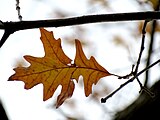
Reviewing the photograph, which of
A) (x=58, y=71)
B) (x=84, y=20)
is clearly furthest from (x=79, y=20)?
(x=58, y=71)

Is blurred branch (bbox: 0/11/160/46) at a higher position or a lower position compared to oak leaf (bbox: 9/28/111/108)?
higher

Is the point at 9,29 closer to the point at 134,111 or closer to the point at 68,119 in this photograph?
the point at 134,111

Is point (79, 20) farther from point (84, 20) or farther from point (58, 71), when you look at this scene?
point (58, 71)

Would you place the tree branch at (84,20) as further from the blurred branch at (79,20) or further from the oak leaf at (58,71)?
the oak leaf at (58,71)

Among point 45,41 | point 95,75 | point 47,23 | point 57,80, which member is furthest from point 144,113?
point 47,23

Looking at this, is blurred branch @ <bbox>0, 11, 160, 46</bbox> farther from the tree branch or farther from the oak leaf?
the oak leaf

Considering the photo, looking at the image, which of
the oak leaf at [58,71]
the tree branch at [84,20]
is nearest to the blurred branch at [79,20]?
the tree branch at [84,20]

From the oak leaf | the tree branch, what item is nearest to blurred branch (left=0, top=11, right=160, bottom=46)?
the tree branch
